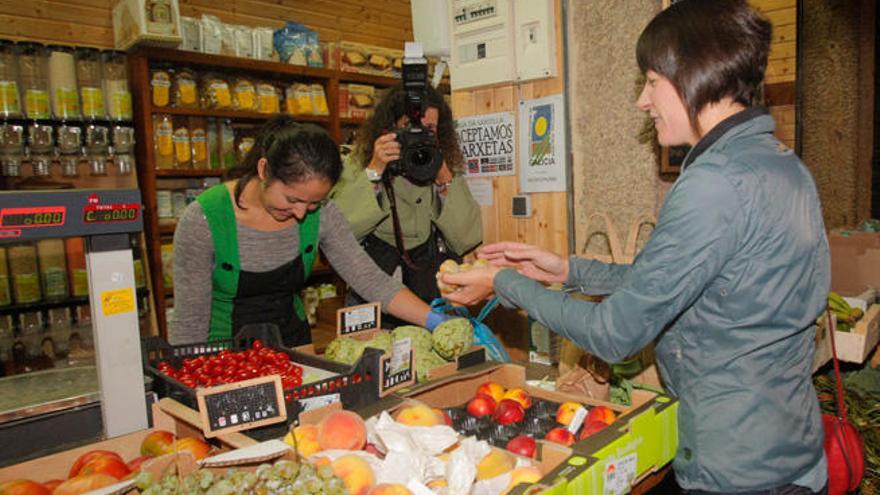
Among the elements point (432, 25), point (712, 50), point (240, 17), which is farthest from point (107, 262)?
point (240, 17)

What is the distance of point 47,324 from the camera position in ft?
11.9

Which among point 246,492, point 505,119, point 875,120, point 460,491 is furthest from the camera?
point 875,120

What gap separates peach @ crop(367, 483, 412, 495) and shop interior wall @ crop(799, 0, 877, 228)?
4548mm

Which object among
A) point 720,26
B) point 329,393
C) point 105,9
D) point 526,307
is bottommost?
point 329,393

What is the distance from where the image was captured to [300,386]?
4.49 feet

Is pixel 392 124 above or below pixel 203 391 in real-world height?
above

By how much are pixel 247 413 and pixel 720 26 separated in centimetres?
117

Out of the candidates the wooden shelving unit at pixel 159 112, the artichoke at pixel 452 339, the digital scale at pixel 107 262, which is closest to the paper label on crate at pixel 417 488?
the digital scale at pixel 107 262

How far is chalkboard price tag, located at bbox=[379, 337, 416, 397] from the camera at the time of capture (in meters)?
1.50

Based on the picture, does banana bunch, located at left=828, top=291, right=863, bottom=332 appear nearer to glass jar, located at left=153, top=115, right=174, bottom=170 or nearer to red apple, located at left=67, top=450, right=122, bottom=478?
red apple, located at left=67, top=450, right=122, bottom=478

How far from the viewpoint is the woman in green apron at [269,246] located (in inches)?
74.9

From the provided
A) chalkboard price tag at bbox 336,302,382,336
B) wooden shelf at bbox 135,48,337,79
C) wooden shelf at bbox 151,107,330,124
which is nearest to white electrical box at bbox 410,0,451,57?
wooden shelf at bbox 151,107,330,124

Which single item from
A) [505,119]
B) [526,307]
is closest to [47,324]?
[505,119]

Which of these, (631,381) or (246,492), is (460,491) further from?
(631,381)
